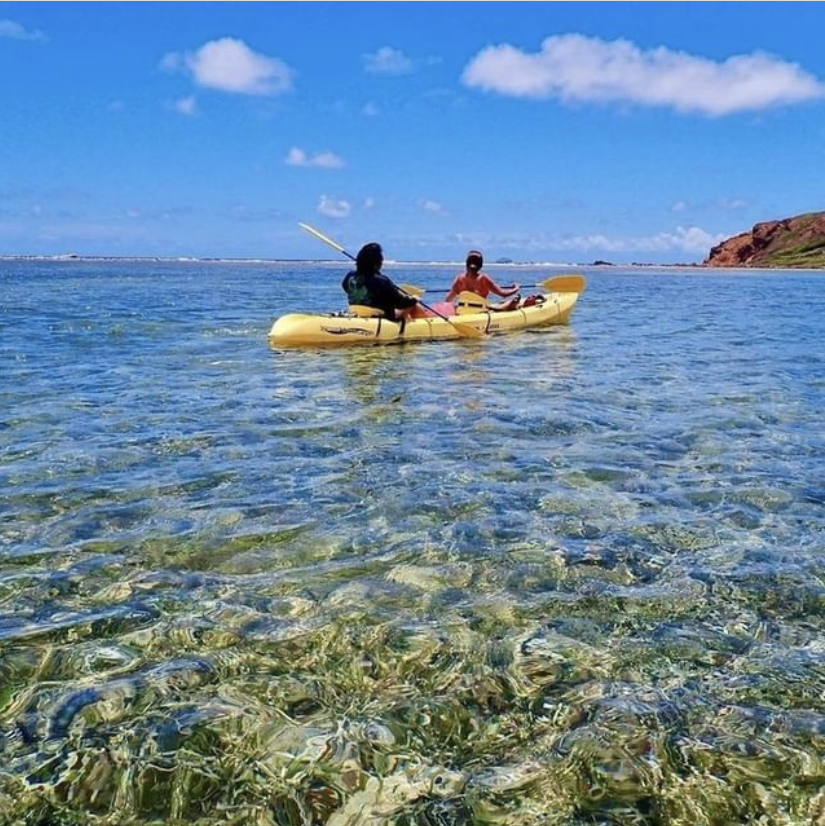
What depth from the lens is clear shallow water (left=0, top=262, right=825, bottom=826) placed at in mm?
2961

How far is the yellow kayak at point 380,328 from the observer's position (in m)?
15.7

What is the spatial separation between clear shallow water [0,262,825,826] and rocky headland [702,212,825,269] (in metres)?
122

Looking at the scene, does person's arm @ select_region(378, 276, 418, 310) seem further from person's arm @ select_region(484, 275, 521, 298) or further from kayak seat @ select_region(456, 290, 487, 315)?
person's arm @ select_region(484, 275, 521, 298)

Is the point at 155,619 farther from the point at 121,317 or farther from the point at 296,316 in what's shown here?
the point at 121,317

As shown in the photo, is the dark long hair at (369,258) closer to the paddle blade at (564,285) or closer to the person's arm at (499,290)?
the person's arm at (499,290)

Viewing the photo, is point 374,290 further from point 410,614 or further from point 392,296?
point 410,614

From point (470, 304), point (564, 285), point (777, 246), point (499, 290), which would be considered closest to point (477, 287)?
point (499, 290)

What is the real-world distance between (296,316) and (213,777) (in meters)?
13.5

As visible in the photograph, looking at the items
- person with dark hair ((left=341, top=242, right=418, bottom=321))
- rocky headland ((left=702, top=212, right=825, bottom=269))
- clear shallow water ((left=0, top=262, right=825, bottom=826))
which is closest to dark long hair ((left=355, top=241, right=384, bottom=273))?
person with dark hair ((left=341, top=242, right=418, bottom=321))

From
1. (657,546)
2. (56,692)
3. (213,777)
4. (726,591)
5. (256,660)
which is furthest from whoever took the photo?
(657,546)

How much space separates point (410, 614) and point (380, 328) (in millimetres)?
12308

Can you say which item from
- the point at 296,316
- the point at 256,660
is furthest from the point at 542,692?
the point at 296,316

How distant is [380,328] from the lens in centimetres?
1622

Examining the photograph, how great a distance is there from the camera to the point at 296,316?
52.3 feet
